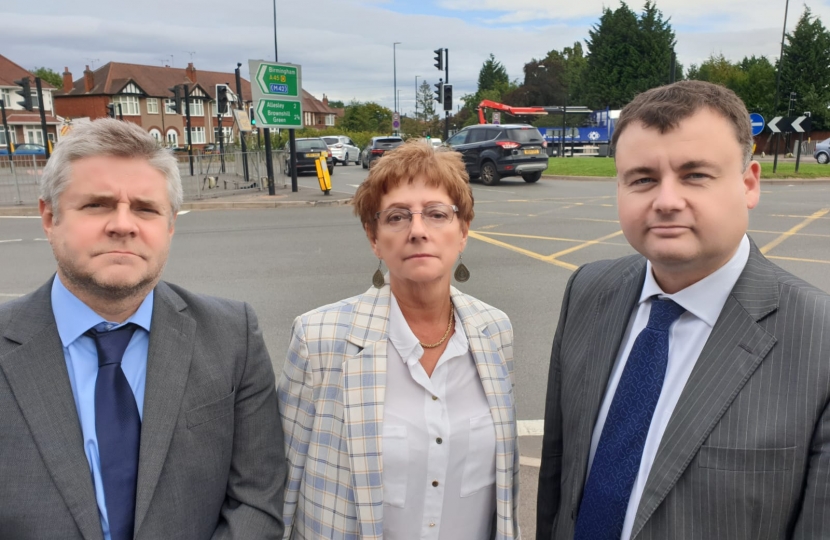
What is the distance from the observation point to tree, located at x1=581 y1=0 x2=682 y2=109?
54281mm

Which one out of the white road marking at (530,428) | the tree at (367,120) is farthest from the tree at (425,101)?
the white road marking at (530,428)

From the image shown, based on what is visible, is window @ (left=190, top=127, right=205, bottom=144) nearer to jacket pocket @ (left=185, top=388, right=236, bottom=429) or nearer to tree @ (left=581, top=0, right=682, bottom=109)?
tree @ (left=581, top=0, right=682, bottom=109)

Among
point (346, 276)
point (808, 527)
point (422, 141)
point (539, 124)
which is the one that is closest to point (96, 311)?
point (422, 141)

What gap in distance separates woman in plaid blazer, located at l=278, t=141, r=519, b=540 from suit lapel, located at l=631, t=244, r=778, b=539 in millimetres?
599

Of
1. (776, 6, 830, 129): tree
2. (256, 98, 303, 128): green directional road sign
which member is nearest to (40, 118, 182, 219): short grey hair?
(256, 98, 303, 128): green directional road sign

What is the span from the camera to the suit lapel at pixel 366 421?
76.0 inches

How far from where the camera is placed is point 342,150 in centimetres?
3844

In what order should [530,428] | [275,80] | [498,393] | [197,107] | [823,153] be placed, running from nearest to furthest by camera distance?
[498,393] → [530,428] → [275,80] → [823,153] → [197,107]

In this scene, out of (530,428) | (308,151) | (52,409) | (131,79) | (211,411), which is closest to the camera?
(52,409)

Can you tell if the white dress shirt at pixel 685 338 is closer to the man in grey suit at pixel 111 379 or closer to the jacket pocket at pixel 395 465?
the jacket pocket at pixel 395 465

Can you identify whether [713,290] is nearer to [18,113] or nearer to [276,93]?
[276,93]

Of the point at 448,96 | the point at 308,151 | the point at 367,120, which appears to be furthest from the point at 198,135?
the point at 448,96

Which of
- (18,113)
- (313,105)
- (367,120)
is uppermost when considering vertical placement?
(313,105)

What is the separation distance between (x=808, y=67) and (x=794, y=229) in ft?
114
